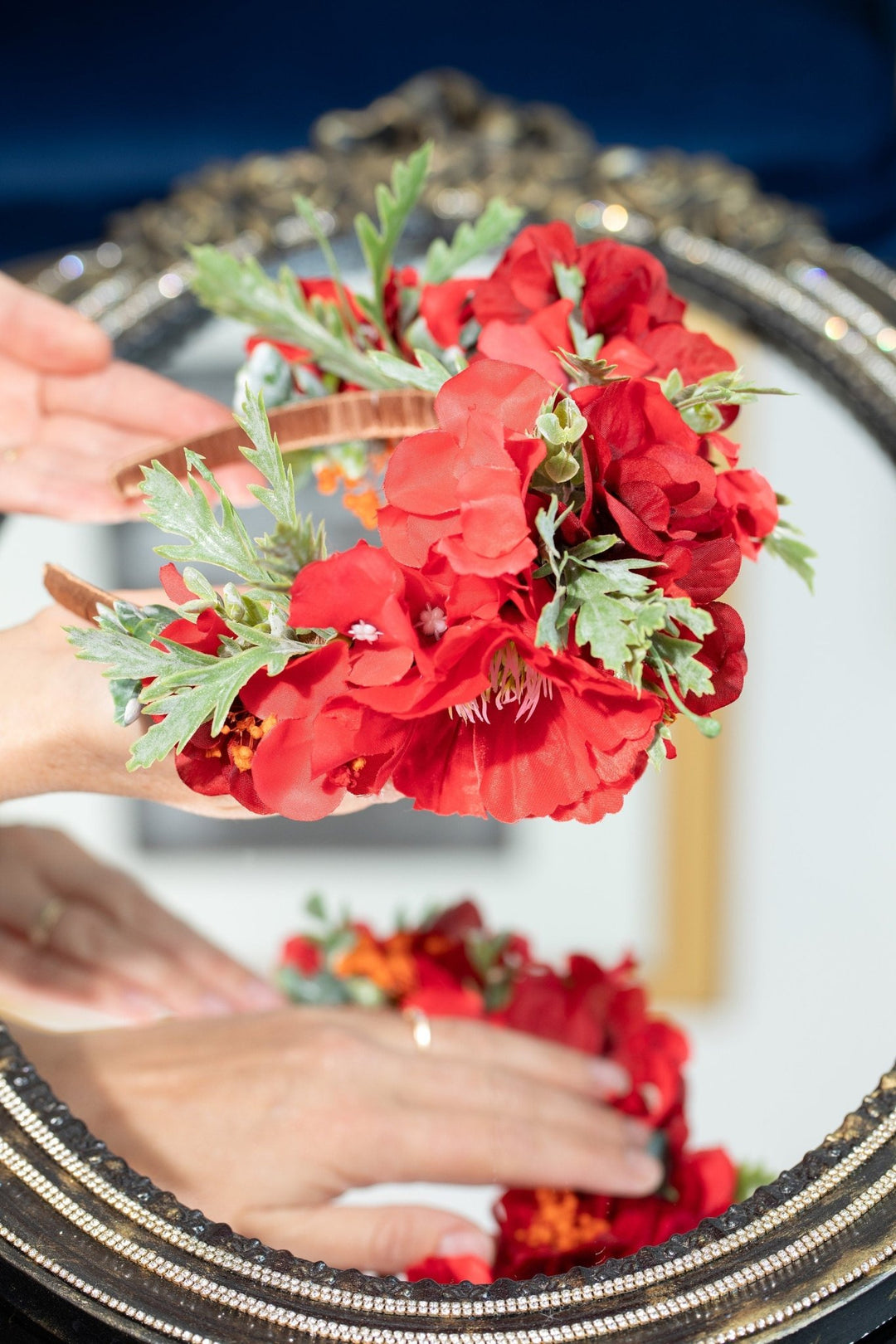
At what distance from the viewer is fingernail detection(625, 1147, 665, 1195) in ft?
1.83

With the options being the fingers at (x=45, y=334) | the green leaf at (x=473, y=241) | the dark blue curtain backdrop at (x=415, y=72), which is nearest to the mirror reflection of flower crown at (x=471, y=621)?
Answer: the green leaf at (x=473, y=241)

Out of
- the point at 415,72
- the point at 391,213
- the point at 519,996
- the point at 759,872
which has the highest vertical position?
the point at 415,72

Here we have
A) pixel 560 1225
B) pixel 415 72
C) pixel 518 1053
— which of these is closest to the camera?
pixel 560 1225

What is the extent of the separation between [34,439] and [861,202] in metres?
0.96

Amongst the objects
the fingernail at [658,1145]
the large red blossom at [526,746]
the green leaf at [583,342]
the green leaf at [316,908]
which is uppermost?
the green leaf at [583,342]

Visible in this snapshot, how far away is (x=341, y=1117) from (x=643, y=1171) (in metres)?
0.13

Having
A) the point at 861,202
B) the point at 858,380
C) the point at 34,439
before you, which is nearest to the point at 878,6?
the point at 861,202

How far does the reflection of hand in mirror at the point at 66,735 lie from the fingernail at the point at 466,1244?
0.17 metres

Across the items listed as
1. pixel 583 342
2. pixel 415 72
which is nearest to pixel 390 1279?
pixel 583 342

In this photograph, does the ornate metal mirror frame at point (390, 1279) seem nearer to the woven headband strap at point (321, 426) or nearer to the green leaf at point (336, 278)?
the woven headband strap at point (321, 426)

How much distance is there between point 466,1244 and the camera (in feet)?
1.69

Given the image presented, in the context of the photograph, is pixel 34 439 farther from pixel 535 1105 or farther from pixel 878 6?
pixel 878 6

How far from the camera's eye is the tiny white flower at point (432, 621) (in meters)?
0.45

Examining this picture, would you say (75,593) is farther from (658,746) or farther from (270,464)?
(658,746)
